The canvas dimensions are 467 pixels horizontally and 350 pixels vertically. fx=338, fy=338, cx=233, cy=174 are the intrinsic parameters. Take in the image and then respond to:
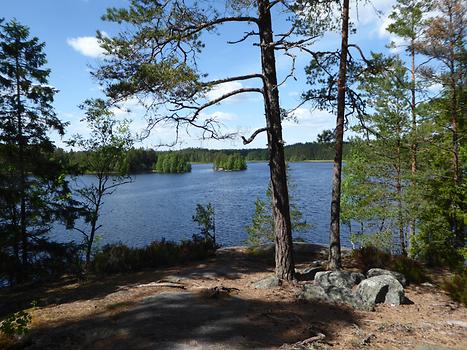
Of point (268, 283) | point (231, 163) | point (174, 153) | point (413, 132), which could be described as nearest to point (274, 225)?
point (268, 283)

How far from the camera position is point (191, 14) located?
24.4 ft

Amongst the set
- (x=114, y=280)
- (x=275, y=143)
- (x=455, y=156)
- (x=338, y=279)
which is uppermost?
(x=275, y=143)

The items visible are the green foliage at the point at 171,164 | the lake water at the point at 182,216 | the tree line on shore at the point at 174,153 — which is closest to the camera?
the tree line on shore at the point at 174,153

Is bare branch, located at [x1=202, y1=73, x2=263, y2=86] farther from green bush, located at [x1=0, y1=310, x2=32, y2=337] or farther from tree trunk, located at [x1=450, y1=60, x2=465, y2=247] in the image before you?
tree trunk, located at [x1=450, y1=60, x2=465, y2=247]

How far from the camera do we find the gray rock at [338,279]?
7609 mm

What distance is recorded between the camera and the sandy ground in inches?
201

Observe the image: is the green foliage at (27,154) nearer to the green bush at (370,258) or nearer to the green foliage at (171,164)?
the green bush at (370,258)

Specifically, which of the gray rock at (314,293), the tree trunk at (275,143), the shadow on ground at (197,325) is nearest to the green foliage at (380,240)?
the tree trunk at (275,143)

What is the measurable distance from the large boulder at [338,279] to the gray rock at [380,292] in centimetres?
48

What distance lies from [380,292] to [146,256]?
23.1 feet

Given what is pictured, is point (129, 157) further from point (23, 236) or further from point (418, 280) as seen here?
point (418, 280)

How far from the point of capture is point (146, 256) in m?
10.9

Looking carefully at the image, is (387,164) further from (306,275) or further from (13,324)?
(13,324)

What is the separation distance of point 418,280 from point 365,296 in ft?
9.31
